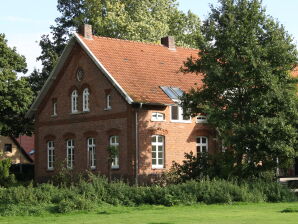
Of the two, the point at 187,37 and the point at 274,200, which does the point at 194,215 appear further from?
the point at 187,37

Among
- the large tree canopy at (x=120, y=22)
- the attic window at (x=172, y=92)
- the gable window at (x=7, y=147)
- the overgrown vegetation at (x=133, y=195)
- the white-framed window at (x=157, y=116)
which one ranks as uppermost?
A: the large tree canopy at (x=120, y=22)

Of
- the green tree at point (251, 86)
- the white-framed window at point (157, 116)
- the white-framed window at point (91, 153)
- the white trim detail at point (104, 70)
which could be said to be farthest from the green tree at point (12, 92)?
the green tree at point (251, 86)

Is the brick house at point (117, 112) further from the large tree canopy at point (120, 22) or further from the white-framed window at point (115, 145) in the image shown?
the large tree canopy at point (120, 22)

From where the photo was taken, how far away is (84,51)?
121ft

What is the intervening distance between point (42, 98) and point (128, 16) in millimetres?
10411

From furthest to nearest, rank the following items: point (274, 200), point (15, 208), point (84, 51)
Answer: point (84, 51) → point (274, 200) → point (15, 208)

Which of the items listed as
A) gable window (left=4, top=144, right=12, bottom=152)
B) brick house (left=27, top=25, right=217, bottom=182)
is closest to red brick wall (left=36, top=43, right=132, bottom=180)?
brick house (left=27, top=25, right=217, bottom=182)

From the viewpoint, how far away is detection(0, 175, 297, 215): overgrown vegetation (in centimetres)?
2212

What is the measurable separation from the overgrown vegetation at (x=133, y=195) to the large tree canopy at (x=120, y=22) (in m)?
23.9

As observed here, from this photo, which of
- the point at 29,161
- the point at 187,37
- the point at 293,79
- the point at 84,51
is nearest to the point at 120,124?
the point at 84,51

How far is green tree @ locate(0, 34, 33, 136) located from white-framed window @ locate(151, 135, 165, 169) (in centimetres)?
1465

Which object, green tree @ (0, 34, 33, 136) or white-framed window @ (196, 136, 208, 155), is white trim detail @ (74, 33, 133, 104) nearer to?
white-framed window @ (196, 136, 208, 155)

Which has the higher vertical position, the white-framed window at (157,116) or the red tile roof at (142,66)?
the red tile roof at (142,66)

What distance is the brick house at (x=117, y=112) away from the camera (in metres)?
33.7
